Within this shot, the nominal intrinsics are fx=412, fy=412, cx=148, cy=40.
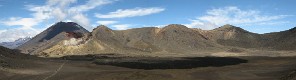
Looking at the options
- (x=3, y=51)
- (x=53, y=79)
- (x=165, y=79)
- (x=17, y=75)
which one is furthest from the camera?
(x=3, y=51)

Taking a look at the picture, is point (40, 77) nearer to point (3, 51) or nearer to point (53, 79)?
point (53, 79)

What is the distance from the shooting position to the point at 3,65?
7744 centimetres

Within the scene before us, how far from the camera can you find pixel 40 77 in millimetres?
66750

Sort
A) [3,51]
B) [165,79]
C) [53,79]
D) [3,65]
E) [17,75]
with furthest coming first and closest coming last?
[3,51] < [3,65] < [17,75] < [53,79] < [165,79]

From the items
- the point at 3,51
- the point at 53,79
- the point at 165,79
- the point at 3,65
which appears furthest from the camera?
the point at 3,51

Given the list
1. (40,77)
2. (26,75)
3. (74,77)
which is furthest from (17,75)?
(74,77)

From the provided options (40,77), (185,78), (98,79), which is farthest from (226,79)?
(40,77)

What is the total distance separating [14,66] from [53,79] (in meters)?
20.3

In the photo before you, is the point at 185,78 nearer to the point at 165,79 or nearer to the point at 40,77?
the point at 165,79

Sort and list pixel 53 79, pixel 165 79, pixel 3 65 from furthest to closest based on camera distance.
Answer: pixel 3 65 → pixel 53 79 → pixel 165 79

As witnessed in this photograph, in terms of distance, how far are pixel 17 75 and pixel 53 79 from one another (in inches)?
372

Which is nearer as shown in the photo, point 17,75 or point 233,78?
point 233,78

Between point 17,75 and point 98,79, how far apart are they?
688 inches

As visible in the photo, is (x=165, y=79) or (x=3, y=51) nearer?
(x=165, y=79)
